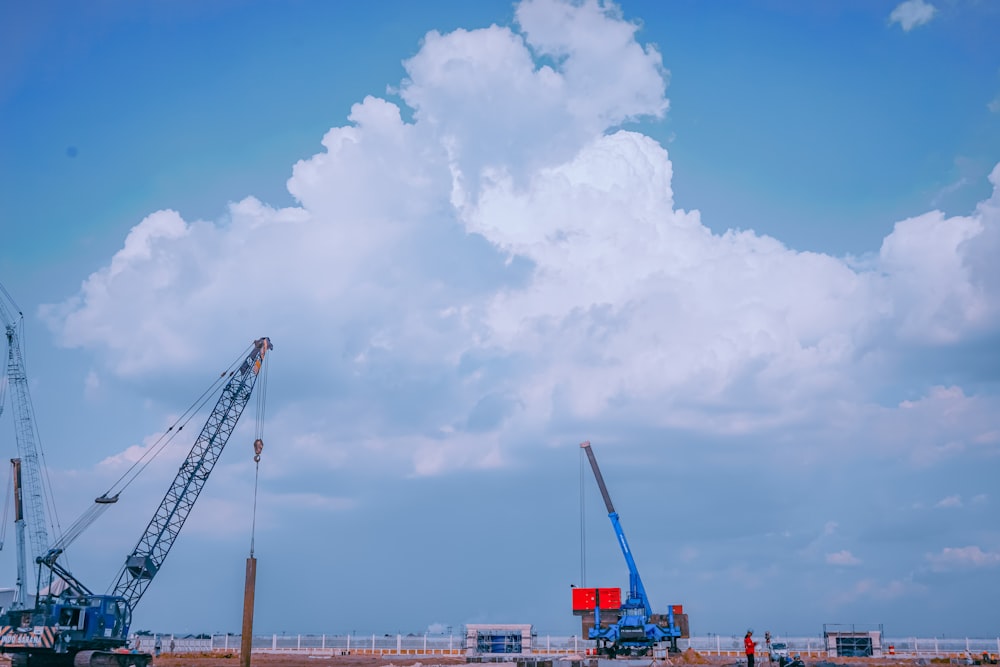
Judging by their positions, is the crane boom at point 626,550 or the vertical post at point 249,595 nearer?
the vertical post at point 249,595

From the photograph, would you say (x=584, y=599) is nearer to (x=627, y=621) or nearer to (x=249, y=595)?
(x=627, y=621)

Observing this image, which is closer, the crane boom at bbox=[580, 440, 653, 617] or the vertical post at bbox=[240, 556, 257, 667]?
the vertical post at bbox=[240, 556, 257, 667]

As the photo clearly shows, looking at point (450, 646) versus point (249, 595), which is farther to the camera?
point (450, 646)

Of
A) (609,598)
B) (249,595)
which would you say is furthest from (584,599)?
(249,595)

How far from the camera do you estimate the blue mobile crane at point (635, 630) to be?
248ft

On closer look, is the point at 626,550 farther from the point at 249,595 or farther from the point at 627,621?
the point at 249,595

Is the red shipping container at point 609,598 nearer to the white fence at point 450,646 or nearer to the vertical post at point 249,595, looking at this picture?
the white fence at point 450,646

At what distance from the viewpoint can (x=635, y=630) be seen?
2980 inches

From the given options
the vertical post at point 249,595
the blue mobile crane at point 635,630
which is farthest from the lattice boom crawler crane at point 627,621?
the vertical post at point 249,595

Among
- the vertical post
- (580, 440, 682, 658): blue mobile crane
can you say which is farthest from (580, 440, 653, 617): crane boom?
the vertical post

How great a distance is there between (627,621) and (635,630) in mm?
941

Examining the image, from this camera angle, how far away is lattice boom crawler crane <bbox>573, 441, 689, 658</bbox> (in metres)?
75.8

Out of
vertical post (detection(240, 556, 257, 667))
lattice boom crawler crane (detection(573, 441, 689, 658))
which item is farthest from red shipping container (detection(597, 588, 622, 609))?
vertical post (detection(240, 556, 257, 667))

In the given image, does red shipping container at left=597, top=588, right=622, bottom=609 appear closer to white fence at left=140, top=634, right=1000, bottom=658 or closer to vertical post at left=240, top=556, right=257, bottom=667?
white fence at left=140, top=634, right=1000, bottom=658
